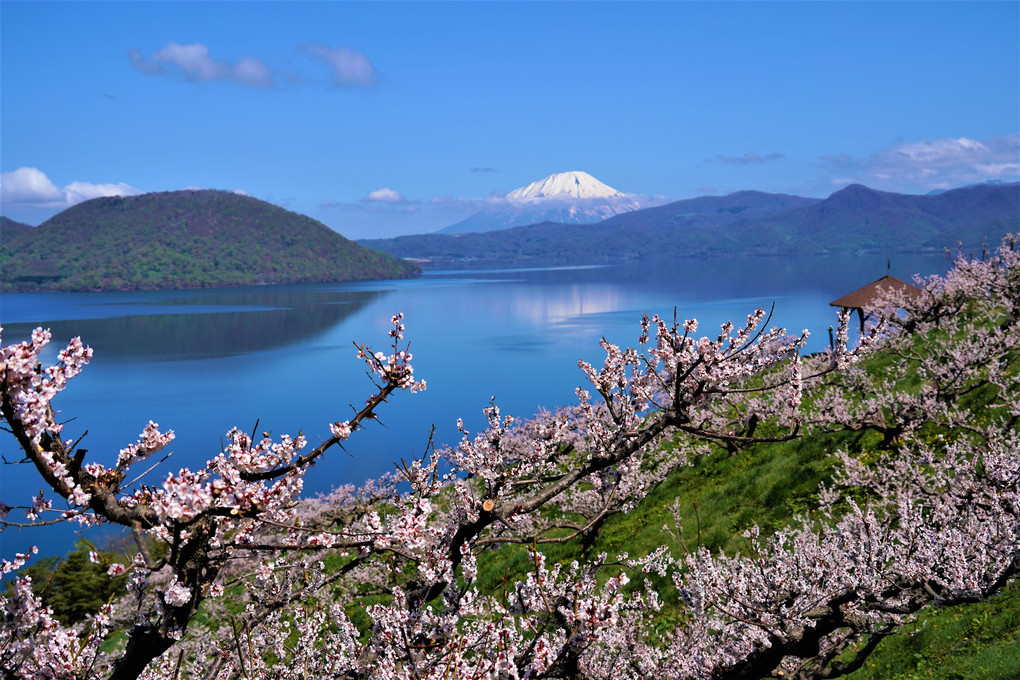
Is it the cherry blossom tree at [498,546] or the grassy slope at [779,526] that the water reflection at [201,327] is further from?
the cherry blossom tree at [498,546]

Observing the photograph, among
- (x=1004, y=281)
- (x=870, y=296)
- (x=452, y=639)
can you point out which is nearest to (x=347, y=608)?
(x=452, y=639)

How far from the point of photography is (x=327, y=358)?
79375 mm

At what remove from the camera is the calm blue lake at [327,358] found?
47.3 m

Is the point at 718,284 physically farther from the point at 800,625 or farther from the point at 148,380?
the point at 800,625

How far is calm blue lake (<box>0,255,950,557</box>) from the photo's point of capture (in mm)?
47312

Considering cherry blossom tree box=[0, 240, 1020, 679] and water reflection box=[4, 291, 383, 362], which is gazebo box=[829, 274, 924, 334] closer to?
cherry blossom tree box=[0, 240, 1020, 679]

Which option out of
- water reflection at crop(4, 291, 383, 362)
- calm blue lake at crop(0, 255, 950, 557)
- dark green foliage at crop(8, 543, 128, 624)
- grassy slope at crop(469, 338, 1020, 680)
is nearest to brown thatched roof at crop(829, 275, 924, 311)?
calm blue lake at crop(0, 255, 950, 557)

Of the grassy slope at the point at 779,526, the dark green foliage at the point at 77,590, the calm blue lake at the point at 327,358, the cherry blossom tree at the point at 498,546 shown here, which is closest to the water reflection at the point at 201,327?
the calm blue lake at the point at 327,358

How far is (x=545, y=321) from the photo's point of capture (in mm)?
103188

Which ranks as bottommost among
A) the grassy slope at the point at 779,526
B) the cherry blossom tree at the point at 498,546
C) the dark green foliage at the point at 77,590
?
the dark green foliage at the point at 77,590

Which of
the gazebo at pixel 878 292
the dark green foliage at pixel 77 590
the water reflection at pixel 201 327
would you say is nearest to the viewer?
the dark green foliage at pixel 77 590

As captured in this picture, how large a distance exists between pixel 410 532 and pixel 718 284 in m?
165

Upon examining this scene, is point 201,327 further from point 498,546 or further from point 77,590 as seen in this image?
point 498,546

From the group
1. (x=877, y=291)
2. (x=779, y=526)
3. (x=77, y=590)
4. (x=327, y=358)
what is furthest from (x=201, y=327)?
(x=779, y=526)
